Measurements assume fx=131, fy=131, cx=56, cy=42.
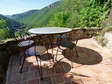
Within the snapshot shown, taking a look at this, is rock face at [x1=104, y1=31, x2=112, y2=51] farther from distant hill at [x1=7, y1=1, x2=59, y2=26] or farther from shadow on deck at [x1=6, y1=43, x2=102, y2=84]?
distant hill at [x1=7, y1=1, x2=59, y2=26]

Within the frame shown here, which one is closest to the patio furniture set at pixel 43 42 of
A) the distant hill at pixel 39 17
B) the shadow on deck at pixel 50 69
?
the shadow on deck at pixel 50 69

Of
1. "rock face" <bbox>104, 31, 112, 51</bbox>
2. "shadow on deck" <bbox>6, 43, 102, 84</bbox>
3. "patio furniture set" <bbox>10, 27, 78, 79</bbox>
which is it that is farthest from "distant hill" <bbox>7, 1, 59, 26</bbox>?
"shadow on deck" <bbox>6, 43, 102, 84</bbox>

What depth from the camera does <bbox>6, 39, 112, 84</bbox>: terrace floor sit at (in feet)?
8.48

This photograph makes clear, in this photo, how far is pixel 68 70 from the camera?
2.94m

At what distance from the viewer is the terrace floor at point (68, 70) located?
8.48 feet

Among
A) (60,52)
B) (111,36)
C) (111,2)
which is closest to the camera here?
(60,52)

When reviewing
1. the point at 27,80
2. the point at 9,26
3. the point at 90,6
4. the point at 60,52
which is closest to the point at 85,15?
the point at 90,6

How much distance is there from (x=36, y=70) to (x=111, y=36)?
2.67 m

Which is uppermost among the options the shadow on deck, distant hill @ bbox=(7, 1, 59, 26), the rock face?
the rock face

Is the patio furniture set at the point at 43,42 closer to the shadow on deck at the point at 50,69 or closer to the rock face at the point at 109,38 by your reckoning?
the shadow on deck at the point at 50,69

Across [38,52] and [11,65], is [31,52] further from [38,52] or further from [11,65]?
[11,65]

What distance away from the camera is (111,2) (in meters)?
6.77

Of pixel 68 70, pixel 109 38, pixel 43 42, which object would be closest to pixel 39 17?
pixel 43 42

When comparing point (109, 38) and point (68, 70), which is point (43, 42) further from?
point (109, 38)
